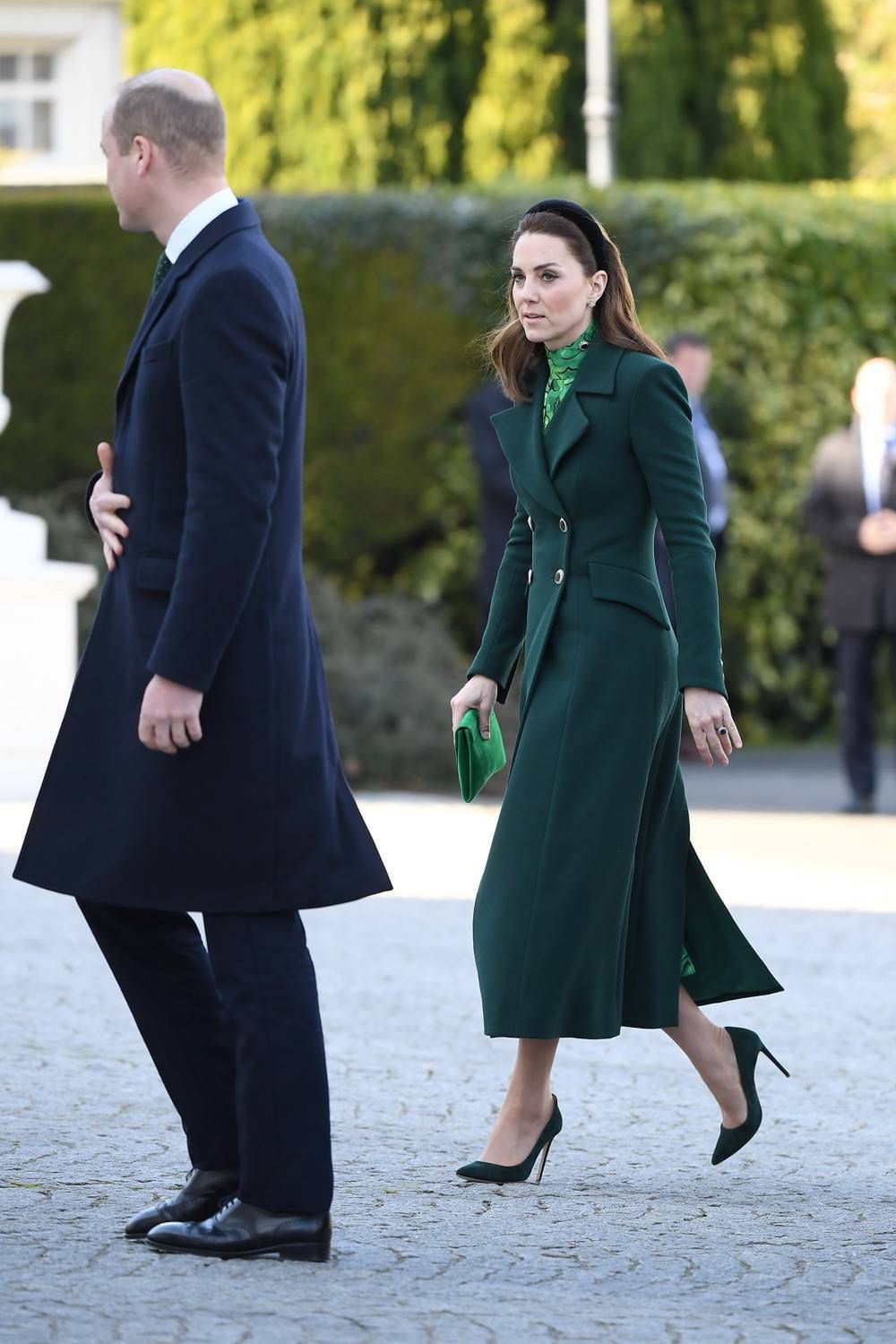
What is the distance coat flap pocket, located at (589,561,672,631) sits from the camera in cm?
443

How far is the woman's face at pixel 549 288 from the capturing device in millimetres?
4477

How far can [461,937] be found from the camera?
733 centimetres

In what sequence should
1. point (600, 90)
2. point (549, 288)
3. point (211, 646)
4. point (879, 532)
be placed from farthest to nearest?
point (600, 90) < point (879, 532) < point (549, 288) < point (211, 646)

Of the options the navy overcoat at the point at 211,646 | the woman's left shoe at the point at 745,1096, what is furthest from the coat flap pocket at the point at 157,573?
the woman's left shoe at the point at 745,1096

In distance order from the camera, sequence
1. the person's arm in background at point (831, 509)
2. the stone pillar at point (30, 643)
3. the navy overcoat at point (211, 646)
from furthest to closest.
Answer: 1. the person's arm in background at point (831, 509)
2. the stone pillar at point (30, 643)
3. the navy overcoat at point (211, 646)

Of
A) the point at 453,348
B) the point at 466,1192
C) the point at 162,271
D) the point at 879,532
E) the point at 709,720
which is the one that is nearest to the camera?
the point at 162,271

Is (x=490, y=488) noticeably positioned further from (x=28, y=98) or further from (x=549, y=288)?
(x=28, y=98)

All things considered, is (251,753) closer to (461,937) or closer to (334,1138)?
(334,1138)

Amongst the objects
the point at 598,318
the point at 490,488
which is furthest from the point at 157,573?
the point at 490,488

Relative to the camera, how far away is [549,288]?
4.49m

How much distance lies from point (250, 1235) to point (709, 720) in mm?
1165

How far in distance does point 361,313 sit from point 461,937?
697 centimetres

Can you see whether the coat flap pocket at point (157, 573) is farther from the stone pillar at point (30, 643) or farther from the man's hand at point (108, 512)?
the stone pillar at point (30, 643)

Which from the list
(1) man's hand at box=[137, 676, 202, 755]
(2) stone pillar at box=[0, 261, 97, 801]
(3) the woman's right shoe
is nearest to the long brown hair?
(1) man's hand at box=[137, 676, 202, 755]
